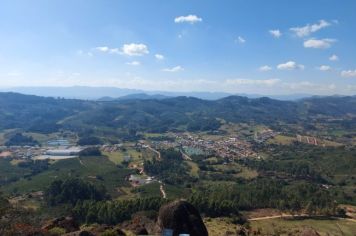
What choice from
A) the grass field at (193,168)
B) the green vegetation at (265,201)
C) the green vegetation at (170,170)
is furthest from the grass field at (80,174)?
the green vegetation at (265,201)

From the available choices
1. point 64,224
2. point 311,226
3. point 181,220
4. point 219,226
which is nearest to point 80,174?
point 219,226

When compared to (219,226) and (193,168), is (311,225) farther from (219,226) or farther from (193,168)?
(193,168)

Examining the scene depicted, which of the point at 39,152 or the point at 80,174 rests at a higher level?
the point at 80,174

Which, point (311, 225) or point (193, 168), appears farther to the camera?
point (193, 168)

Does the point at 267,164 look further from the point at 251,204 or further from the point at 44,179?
the point at 44,179

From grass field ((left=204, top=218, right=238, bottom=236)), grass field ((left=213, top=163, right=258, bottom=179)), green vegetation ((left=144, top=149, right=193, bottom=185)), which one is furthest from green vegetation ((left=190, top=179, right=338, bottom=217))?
grass field ((left=213, top=163, right=258, bottom=179))

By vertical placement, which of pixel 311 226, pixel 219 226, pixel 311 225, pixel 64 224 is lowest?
pixel 311 225

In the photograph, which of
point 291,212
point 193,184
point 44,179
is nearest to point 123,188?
point 193,184

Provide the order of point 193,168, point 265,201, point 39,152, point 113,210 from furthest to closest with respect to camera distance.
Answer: point 39,152 < point 193,168 < point 265,201 < point 113,210

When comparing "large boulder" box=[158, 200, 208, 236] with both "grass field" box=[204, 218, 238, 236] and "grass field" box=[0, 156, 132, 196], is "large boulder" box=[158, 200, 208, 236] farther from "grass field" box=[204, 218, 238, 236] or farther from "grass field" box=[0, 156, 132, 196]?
Answer: "grass field" box=[0, 156, 132, 196]

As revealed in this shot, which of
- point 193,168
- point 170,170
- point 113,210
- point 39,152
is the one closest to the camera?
point 113,210
